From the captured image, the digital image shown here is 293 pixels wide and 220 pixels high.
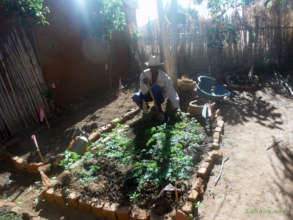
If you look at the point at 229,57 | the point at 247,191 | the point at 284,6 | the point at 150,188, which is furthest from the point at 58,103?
the point at 284,6

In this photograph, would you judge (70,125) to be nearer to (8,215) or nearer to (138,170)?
(8,215)

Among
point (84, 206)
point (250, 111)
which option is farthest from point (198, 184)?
point (250, 111)

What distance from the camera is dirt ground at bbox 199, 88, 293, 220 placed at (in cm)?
231

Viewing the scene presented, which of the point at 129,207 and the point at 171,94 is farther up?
the point at 171,94

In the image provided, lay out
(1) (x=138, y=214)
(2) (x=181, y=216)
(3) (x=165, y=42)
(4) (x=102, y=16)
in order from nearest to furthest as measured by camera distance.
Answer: (2) (x=181, y=216) → (1) (x=138, y=214) → (3) (x=165, y=42) → (4) (x=102, y=16)

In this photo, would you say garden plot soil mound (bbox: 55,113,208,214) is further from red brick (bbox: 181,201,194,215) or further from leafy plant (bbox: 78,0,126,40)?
leafy plant (bbox: 78,0,126,40)

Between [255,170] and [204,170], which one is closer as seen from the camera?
[204,170]

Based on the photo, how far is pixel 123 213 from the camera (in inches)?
91.9

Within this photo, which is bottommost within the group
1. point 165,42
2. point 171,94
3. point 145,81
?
point 171,94

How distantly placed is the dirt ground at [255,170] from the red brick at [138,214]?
1.94ft

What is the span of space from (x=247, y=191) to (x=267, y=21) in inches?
256

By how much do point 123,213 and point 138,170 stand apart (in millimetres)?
566

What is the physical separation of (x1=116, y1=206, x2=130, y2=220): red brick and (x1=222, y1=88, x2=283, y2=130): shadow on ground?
291 cm

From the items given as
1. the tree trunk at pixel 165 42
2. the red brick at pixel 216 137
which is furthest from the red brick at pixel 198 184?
the tree trunk at pixel 165 42
